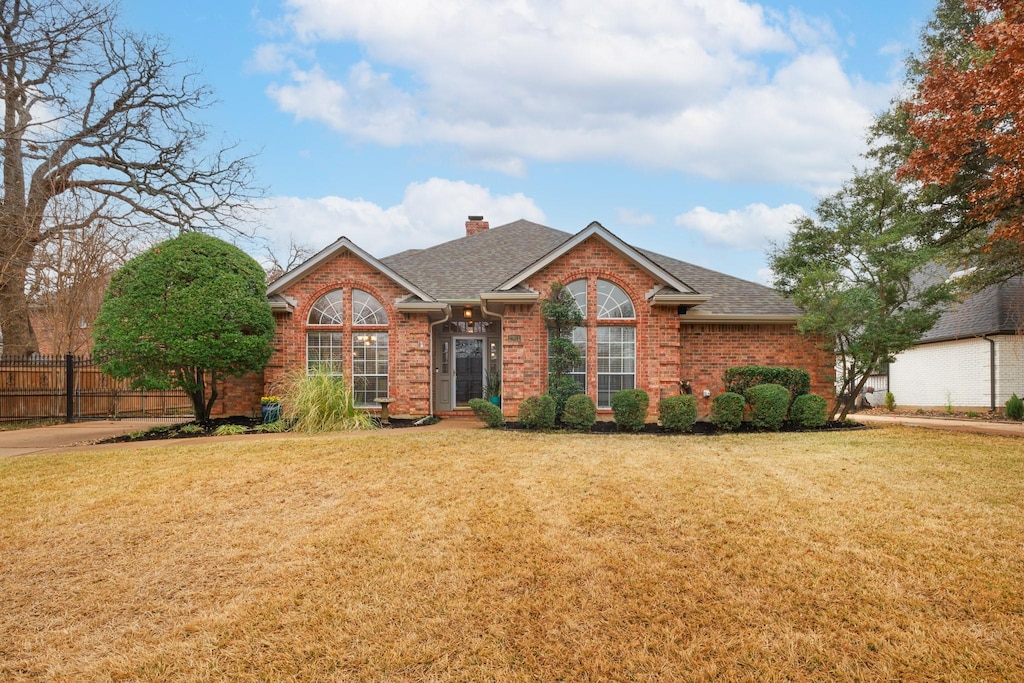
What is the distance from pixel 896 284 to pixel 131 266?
687 inches

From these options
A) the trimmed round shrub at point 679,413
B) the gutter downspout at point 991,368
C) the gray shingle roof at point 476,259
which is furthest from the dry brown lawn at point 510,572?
the gutter downspout at point 991,368

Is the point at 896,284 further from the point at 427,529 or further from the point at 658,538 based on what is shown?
the point at 427,529

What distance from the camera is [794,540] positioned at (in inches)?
190

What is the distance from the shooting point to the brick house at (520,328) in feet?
41.8

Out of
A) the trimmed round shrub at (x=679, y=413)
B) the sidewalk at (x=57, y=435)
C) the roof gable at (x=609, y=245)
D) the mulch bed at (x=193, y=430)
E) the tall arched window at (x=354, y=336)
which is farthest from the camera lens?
the tall arched window at (x=354, y=336)

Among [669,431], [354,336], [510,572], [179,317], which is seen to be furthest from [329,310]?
[510,572]

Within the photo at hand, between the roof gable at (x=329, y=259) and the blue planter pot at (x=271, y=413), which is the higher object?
the roof gable at (x=329, y=259)

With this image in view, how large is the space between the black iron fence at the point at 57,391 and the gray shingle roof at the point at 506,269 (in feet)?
25.6

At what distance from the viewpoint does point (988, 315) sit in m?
18.7

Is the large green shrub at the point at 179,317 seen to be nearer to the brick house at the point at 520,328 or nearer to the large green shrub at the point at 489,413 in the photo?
the brick house at the point at 520,328

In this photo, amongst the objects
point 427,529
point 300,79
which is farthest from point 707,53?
point 427,529

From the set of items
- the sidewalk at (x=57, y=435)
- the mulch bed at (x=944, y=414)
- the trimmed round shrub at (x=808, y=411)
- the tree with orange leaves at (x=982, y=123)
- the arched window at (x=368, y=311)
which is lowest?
the mulch bed at (x=944, y=414)

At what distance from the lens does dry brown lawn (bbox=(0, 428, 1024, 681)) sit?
10.2 ft

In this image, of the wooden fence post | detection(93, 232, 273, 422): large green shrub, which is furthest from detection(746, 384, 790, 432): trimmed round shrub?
the wooden fence post
